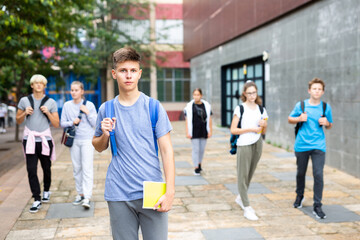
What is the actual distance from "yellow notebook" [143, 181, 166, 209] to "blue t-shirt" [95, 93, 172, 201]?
0.08m

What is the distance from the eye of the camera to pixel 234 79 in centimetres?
1889

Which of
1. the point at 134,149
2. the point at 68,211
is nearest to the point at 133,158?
the point at 134,149

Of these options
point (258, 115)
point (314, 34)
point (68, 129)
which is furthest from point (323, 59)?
point (68, 129)

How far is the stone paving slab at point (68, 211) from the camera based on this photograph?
5844 millimetres

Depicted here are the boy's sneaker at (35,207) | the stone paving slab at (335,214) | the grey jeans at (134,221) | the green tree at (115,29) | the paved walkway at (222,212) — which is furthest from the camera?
the green tree at (115,29)

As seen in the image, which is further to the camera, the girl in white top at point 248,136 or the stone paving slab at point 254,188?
the stone paving slab at point 254,188

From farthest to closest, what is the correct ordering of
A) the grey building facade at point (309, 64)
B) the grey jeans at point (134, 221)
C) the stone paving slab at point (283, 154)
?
the stone paving slab at point (283, 154)
the grey building facade at point (309, 64)
the grey jeans at point (134, 221)

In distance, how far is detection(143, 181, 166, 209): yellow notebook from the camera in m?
2.65

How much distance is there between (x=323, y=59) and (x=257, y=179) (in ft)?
11.5

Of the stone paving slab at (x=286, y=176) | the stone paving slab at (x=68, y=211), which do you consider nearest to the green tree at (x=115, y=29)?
the stone paving slab at (x=286, y=176)

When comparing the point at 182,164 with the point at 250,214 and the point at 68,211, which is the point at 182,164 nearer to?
the point at 68,211

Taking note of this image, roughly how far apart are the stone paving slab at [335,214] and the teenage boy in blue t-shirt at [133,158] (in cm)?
348

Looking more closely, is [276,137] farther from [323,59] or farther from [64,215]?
[64,215]

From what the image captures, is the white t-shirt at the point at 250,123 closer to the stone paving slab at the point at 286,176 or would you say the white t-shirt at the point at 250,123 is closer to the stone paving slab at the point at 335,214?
the stone paving slab at the point at 335,214
